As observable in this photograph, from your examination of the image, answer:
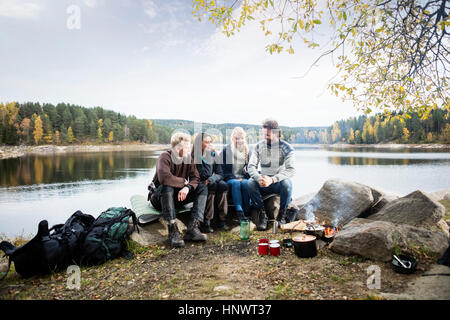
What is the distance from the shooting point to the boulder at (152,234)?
498cm

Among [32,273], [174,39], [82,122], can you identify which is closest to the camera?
[32,273]

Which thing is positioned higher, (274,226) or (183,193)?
(183,193)

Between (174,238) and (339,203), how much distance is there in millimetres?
3863

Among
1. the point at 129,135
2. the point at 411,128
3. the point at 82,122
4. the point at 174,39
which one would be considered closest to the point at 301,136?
the point at 411,128

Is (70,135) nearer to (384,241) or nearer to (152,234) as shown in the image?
(152,234)

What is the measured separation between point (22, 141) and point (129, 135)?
3210 cm

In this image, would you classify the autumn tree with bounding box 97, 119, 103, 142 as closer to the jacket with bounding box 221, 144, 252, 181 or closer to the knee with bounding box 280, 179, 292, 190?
the jacket with bounding box 221, 144, 252, 181

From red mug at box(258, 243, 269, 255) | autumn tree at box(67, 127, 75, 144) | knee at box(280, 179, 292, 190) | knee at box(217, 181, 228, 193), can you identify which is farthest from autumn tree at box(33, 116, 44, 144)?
red mug at box(258, 243, 269, 255)

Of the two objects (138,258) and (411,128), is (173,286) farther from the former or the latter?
(411,128)

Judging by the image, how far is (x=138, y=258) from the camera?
14.5 ft

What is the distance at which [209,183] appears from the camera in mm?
5508

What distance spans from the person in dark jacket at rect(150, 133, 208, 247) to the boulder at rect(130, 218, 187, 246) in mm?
274

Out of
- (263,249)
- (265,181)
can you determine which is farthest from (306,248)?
(265,181)

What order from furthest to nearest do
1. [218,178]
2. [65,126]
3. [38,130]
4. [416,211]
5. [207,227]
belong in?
[65,126], [38,130], [218,178], [207,227], [416,211]
